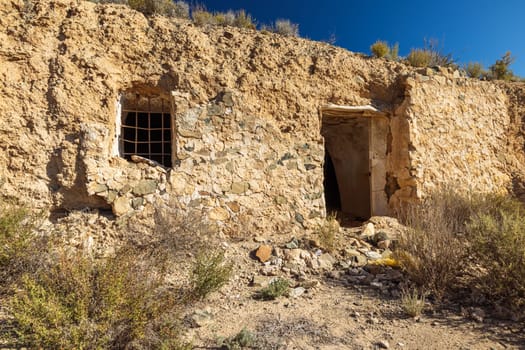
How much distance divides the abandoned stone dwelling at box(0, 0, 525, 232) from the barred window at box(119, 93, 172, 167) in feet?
0.11

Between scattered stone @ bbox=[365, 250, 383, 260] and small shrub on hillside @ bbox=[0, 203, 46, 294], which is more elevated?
small shrub on hillside @ bbox=[0, 203, 46, 294]

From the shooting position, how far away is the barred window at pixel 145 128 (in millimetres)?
4949

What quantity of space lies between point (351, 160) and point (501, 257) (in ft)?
14.9

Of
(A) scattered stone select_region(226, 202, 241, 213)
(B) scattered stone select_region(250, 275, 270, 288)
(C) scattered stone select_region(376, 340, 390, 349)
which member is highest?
(A) scattered stone select_region(226, 202, 241, 213)

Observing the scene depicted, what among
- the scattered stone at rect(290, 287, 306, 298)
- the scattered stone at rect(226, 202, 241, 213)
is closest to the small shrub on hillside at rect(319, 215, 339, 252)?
the scattered stone at rect(290, 287, 306, 298)

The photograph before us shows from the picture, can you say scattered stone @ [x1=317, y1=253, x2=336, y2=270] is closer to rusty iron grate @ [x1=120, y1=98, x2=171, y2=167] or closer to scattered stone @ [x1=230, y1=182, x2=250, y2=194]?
scattered stone @ [x1=230, y1=182, x2=250, y2=194]

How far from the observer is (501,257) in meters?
3.21

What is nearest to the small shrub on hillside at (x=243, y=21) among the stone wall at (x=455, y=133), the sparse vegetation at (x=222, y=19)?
the sparse vegetation at (x=222, y=19)

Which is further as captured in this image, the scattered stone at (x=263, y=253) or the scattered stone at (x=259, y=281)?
the scattered stone at (x=263, y=253)

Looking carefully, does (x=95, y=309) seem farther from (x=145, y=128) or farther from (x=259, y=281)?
(x=145, y=128)

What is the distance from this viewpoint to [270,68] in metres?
5.27

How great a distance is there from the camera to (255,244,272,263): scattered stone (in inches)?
163

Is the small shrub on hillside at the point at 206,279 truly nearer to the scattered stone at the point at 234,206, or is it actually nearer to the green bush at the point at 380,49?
the scattered stone at the point at 234,206

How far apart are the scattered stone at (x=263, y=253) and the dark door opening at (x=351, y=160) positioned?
355cm
